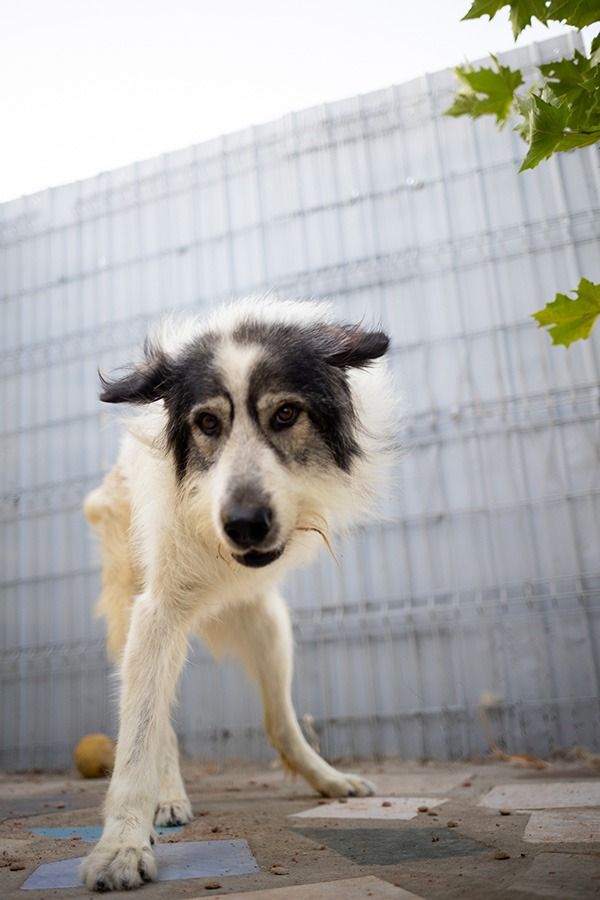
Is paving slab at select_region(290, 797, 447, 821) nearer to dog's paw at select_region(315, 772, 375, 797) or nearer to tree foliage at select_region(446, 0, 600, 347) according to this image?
dog's paw at select_region(315, 772, 375, 797)

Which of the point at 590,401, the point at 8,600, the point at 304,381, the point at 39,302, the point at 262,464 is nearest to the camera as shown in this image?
the point at 262,464

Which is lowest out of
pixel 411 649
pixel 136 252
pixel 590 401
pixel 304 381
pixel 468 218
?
pixel 411 649

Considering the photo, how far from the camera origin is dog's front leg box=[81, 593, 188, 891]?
6.79 ft

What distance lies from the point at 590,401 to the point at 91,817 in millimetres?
4227

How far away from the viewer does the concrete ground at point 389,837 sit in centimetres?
181

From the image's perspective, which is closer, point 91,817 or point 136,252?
point 91,817

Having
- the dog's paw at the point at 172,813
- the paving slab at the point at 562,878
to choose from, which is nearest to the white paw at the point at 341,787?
the dog's paw at the point at 172,813

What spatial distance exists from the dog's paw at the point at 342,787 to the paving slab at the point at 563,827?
3.18ft

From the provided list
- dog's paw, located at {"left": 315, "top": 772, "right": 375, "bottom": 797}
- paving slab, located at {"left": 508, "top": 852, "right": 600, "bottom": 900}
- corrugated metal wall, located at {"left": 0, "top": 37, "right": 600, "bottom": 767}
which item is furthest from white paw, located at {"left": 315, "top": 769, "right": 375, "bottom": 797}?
corrugated metal wall, located at {"left": 0, "top": 37, "right": 600, "bottom": 767}

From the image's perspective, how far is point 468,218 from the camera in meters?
6.36

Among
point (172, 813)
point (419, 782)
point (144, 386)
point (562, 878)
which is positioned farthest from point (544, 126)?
point (419, 782)

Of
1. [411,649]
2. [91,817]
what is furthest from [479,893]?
[411,649]

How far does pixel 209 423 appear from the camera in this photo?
9.48ft

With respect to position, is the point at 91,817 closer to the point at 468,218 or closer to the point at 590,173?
the point at 468,218
